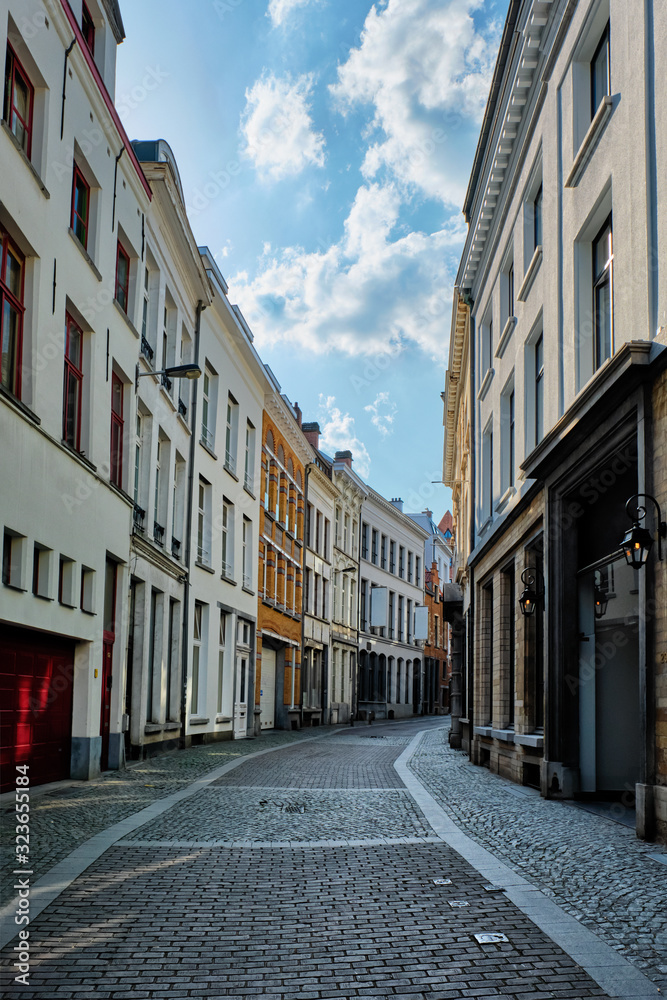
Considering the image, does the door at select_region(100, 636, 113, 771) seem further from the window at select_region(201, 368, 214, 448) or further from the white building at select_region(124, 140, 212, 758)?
the window at select_region(201, 368, 214, 448)

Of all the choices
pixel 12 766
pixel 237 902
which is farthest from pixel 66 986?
pixel 12 766

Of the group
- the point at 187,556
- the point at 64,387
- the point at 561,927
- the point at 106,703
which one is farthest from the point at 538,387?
the point at 561,927

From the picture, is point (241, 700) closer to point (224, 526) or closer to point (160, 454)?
point (224, 526)

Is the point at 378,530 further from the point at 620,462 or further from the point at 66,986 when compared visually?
the point at 66,986

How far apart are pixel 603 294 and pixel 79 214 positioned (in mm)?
8016

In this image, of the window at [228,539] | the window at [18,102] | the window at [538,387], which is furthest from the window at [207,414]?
the window at [18,102]

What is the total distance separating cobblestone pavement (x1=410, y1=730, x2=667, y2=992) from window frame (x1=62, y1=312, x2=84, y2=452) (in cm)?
729

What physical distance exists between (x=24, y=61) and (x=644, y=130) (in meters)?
7.62

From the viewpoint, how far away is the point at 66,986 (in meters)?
4.66

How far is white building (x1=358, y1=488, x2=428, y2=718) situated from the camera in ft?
177

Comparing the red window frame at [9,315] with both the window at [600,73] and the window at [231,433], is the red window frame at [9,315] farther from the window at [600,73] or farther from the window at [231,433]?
the window at [231,433]

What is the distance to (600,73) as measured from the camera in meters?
12.5

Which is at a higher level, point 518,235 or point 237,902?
point 518,235

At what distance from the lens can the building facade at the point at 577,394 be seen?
379 inches
